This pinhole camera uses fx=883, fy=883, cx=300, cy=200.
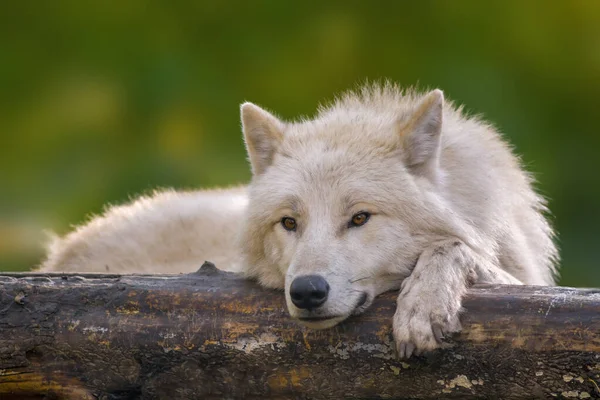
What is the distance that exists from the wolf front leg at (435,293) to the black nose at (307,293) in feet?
1.29

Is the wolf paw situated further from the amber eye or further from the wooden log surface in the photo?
the amber eye

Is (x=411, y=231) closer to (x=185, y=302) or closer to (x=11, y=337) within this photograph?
(x=185, y=302)

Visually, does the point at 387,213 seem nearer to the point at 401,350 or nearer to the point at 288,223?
the point at 288,223

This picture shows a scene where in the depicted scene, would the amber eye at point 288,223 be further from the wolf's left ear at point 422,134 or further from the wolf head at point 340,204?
the wolf's left ear at point 422,134

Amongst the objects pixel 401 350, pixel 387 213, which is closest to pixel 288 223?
pixel 387 213

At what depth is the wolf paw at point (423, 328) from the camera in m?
4.22

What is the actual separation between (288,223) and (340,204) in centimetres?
39

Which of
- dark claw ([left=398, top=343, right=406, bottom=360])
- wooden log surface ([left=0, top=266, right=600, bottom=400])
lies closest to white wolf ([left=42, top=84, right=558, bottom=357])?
dark claw ([left=398, top=343, right=406, bottom=360])

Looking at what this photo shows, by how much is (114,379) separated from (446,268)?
1.87 m

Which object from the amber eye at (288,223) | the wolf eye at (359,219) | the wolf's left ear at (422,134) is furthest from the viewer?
the wolf's left ear at (422,134)

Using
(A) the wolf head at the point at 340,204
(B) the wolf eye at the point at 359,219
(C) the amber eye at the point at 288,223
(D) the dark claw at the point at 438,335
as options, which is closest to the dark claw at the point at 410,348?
(D) the dark claw at the point at 438,335

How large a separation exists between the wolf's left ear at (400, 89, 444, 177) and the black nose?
1.26 meters

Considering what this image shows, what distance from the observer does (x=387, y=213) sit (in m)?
5.12

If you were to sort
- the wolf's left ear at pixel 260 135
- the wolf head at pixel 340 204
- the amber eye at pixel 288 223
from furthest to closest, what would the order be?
the wolf's left ear at pixel 260 135, the amber eye at pixel 288 223, the wolf head at pixel 340 204
